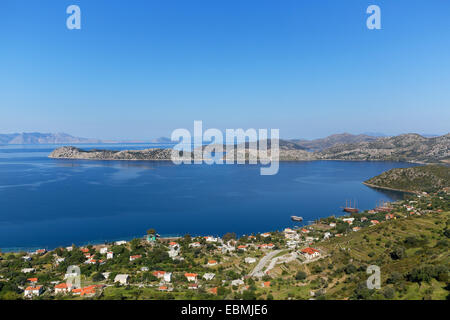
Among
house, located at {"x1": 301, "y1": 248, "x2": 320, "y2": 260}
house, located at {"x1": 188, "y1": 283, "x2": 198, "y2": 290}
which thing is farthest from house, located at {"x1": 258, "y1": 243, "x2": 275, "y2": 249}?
house, located at {"x1": 188, "y1": 283, "x2": 198, "y2": 290}

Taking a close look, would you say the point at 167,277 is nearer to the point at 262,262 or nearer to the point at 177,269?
the point at 177,269

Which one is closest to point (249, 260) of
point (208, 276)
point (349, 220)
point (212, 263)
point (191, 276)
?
point (212, 263)

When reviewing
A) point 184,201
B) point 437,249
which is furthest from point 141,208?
point 437,249

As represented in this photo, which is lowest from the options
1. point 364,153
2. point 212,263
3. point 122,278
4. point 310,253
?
point 212,263

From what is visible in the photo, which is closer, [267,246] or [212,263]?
[212,263]

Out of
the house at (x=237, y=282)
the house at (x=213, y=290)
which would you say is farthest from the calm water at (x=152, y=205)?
the house at (x=213, y=290)
